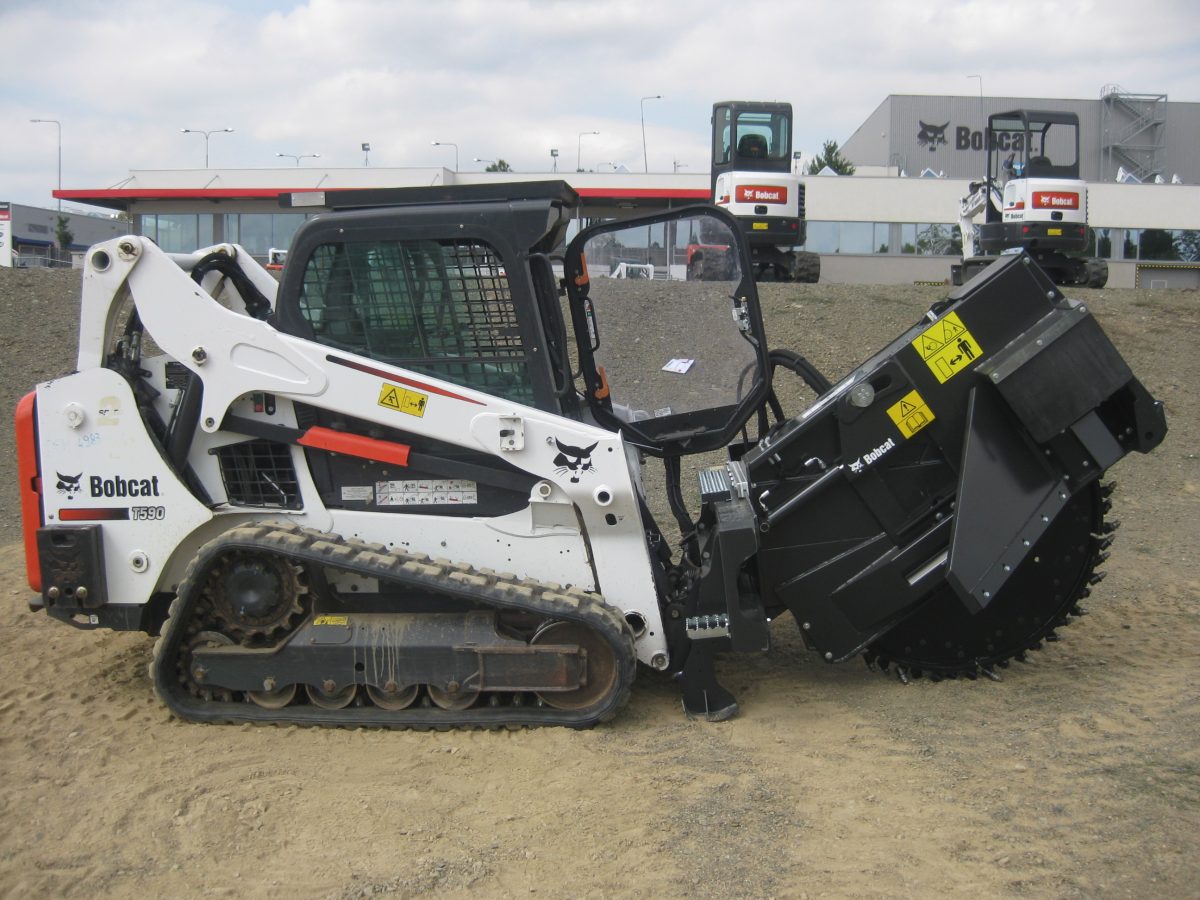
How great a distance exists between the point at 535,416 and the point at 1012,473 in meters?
2.12

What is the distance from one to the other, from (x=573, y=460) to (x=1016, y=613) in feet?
7.35

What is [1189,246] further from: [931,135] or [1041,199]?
[1041,199]

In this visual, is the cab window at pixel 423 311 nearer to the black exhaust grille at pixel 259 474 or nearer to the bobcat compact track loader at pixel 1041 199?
the black exhaust grille at pixel 259 474

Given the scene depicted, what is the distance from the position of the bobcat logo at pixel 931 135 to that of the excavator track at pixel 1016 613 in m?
46.9

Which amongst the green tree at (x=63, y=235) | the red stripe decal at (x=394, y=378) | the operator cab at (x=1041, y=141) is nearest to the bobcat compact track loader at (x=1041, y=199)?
the operator cab at (x=1041, y=141)

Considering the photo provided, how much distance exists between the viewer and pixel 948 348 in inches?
195

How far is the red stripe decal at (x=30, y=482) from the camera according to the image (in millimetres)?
4988

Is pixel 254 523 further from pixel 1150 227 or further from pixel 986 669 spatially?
pixel 1150 227

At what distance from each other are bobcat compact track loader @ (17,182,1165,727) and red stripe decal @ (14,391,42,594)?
0.02 meters

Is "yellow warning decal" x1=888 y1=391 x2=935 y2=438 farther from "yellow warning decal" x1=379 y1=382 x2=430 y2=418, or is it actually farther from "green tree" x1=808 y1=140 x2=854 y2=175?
"green tree" x1=808 y1=140 x2=854 y2=175

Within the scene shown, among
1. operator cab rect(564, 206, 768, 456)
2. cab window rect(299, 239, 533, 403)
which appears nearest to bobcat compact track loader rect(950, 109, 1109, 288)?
operator cab rect(564, 206, 768, 456)

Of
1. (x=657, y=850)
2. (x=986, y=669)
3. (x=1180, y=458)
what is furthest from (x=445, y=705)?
(x=1180, y=458)

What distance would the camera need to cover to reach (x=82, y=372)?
4.97 meters

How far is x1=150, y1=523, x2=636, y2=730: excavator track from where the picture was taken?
4781 mm
